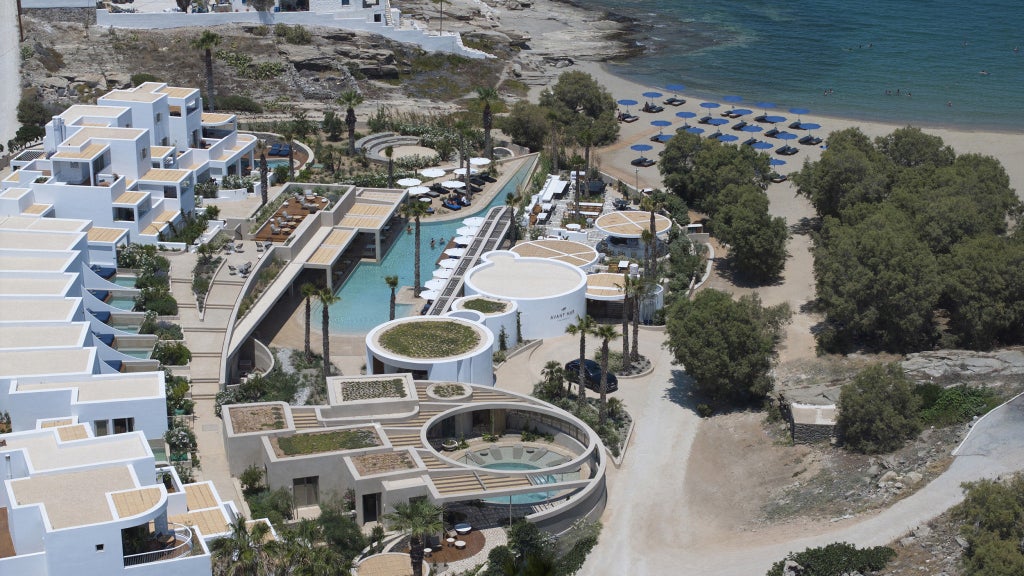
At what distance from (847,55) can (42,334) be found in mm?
115317

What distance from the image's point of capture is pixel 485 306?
73.9 metres

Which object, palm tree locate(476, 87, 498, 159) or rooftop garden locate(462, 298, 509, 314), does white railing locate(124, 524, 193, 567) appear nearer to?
rooftop garden locate(462, 298, 509, 314)

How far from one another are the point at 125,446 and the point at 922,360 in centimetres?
3959

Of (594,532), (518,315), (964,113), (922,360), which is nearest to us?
(594,532)

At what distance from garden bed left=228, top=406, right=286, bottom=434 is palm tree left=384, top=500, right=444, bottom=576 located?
33.7 ft

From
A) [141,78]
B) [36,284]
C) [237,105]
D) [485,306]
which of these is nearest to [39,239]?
[36,284]

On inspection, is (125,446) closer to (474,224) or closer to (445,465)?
(445,465)

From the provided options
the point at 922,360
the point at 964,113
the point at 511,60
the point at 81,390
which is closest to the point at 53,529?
the point at 81,390

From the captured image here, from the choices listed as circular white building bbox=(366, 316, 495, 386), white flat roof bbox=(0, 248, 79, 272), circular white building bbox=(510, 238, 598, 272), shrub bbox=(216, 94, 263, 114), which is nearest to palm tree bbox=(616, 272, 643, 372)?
circular white building bbox=(366, 316, 495, 386)

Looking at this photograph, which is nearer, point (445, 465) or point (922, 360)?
point (445, 465)

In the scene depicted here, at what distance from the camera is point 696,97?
132000 mm

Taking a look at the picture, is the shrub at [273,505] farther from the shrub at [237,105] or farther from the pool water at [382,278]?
the shrub at [237,105]

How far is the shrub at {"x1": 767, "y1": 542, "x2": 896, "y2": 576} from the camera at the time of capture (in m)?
50.4

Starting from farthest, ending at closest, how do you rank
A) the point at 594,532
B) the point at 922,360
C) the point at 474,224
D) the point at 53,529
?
1. the point at 474,224
2. the point at 922,360
3. the point at 594,532
4. the point at 53,529
